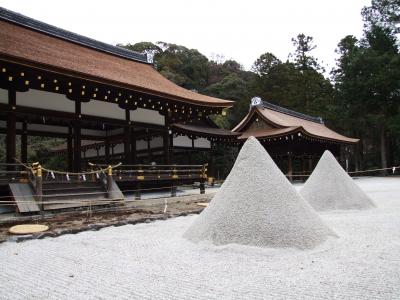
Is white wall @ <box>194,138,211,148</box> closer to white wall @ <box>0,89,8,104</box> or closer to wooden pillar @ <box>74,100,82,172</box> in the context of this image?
wooden pillar @ <box>74,100,82,172</box>

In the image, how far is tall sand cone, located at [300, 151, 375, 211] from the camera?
26.4 feet

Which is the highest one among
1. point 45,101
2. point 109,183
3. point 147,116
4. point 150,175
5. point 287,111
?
point 287,111

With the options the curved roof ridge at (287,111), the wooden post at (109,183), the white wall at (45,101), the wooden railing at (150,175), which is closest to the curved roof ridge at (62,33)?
the white wall at (45,101)

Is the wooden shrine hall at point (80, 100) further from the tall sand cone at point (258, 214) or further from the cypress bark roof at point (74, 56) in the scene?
the tall sand cone at point (258, 214)

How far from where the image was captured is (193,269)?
12.0 ft

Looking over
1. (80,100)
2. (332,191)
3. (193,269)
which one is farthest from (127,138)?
(193,269)

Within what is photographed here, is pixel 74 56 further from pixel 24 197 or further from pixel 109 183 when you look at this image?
pixel 24 197

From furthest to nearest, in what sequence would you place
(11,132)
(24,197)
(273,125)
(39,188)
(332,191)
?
(273,125)
(11,132)
(332,191)
(39,188)
(24,197)

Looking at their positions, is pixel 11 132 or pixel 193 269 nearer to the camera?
pixel 193 269

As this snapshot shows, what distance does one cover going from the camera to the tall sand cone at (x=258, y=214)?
4500 millimetres

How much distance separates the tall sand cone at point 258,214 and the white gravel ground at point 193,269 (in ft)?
0.63

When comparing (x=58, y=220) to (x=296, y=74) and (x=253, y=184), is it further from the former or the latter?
(x=296, y=74)

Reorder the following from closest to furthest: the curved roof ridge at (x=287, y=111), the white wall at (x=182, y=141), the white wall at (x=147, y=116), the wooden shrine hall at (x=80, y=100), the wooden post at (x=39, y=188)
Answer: the wooden post at (x=39, y=188) → the wooden shrine hall at (x=80, y=100) → the white wall at (x=147, y=116) → the white wall at (x=182, y=141) → the curved roof ridge at (x=287, y=111)

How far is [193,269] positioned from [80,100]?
8.10 meters
